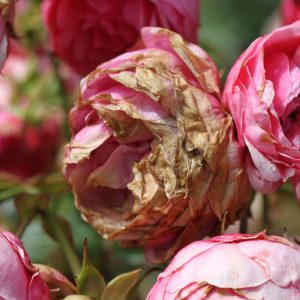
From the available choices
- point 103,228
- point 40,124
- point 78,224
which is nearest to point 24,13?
point 40,124

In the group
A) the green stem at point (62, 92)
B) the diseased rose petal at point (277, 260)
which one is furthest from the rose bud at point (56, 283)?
the green stem at point (62, 92)

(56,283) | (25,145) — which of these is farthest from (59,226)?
(25,145)

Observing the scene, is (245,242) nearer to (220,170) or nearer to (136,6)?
(220,170)

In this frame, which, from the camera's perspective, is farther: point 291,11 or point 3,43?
point 291,11

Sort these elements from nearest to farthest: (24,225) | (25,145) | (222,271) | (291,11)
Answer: (222,271), (24,225), (291,11), (25,145)

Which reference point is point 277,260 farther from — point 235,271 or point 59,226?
point 59,226
